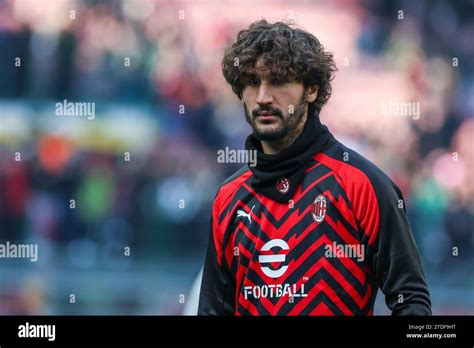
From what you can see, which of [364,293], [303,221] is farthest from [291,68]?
[364,293]

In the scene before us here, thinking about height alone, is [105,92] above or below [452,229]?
above

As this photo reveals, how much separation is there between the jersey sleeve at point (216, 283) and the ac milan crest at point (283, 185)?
11.7 inches

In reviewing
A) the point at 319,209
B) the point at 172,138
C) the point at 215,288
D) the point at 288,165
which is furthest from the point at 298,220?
the point at 172,138

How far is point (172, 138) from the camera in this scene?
5.48 metres

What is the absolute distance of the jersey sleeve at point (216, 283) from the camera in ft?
11.2

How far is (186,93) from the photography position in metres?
5.50

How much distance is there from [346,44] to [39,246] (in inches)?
89.7

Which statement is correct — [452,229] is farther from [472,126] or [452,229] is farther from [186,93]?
[186,93]

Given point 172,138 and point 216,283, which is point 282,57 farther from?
point 172,138

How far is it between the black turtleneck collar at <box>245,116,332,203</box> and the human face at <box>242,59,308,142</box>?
0.06 meters

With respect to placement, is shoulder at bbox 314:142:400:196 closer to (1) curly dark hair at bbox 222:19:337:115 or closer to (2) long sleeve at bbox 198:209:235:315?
(1) curly dark hair at bbox 222:19:337:115

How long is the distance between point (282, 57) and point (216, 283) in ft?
3.02
